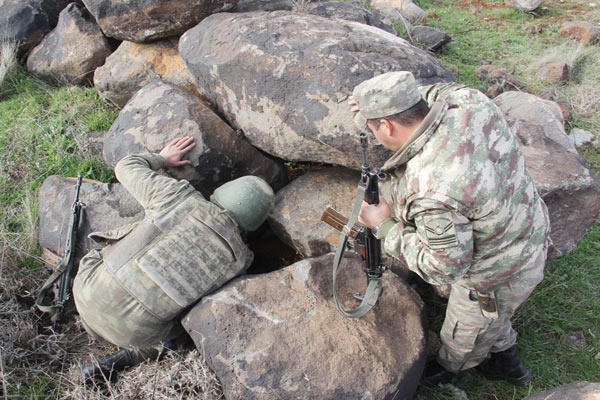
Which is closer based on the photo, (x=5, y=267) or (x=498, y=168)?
(x=498, y=168)

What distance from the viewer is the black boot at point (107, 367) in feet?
9.67

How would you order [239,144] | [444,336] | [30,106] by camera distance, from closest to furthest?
1. [444,336]
2. [239,144]
3. [30,106]

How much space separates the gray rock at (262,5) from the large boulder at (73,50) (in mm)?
1628

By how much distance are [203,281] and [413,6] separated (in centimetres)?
633

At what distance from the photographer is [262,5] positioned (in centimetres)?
514

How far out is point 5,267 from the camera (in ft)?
11.3

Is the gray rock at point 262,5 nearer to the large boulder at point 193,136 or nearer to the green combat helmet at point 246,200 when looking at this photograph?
the large boulder at point 193,136

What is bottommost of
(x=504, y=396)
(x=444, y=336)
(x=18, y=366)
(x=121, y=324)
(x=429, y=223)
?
(x=504, y=396)

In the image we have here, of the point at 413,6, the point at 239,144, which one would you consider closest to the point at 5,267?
the point at 239,144

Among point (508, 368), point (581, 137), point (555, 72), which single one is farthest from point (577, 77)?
point (508, 368)

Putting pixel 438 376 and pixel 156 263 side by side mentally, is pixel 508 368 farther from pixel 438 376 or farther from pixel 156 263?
pixel 156 263

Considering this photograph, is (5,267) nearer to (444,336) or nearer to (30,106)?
(30,106)

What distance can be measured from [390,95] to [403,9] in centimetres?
587

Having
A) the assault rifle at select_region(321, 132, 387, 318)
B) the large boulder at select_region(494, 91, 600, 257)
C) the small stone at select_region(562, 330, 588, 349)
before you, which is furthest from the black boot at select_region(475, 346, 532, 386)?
the assault rifle at select_region(321, 132, 387, 318)
